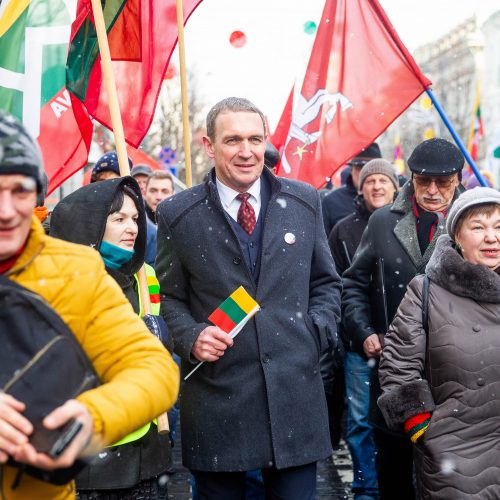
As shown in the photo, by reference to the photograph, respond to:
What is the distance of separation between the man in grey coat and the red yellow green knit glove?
1.28 feet

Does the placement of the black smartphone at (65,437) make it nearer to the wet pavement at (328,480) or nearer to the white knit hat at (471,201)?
the white knit hat at (471,201)

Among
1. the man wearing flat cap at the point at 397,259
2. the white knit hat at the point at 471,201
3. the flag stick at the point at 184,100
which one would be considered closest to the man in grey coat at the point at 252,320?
the white knit hat at the point at 471,201

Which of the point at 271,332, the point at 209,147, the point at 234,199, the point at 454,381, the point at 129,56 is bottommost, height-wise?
the point at 454,381

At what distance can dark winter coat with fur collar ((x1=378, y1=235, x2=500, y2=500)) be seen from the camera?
416 cm

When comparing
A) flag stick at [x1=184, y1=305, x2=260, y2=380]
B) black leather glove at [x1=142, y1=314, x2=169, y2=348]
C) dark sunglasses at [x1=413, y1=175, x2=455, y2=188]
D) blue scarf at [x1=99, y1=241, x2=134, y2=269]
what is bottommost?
black leather glove at [x1=142, y1=314, x2=169, y2=348]

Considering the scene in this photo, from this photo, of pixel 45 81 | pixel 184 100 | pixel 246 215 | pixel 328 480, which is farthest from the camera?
pixel 328 480

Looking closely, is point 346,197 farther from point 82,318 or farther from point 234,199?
point 82,318

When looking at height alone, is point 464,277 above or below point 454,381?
above

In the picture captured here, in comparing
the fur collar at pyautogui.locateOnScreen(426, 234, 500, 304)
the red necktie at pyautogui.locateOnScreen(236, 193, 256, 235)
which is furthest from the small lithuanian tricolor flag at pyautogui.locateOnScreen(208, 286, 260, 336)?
the fur collar at pyautogui.locateOnScreen(426, 234, 500, 304)

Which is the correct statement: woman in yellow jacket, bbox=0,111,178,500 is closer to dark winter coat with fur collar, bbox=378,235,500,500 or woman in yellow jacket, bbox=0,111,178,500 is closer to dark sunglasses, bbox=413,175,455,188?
dark winter coat with fur collar, bbox=378,235,500,500

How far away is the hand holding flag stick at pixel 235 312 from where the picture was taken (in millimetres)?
4027

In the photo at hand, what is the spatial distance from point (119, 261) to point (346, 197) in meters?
4.86

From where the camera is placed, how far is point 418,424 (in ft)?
14.1

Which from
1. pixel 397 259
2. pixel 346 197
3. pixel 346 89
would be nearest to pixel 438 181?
pixel 397 259
